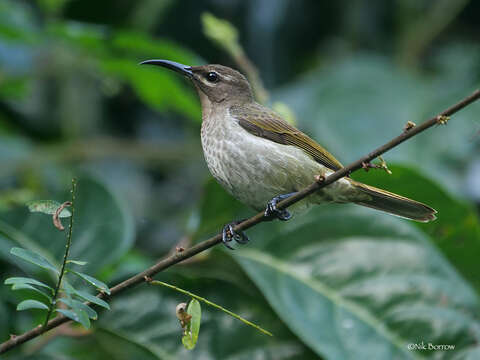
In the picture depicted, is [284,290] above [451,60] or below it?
below

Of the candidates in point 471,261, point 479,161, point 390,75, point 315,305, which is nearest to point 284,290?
point 315,305

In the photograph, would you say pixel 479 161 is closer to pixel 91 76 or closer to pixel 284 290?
pixel 284 290

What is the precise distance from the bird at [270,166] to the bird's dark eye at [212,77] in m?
0.14

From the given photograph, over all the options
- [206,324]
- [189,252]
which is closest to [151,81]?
[206,324]

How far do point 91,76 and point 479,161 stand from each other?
314 cm

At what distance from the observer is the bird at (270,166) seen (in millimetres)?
2910

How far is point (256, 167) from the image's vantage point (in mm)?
2947

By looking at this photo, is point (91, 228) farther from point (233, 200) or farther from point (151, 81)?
point (151, 81)

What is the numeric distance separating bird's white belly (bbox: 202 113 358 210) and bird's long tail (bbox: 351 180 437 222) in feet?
0.39

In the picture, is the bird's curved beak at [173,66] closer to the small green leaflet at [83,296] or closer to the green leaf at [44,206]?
the green leaf at [44,206]

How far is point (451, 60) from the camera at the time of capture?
5.79 metres

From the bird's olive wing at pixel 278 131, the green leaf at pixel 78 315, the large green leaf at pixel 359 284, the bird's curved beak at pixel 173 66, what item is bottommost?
the green leaf at pixel 78 315

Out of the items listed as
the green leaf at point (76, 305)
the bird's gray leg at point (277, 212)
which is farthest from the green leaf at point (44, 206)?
the bird's gray leg at point (277, 212)

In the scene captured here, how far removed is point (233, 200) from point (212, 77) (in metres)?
0.66
